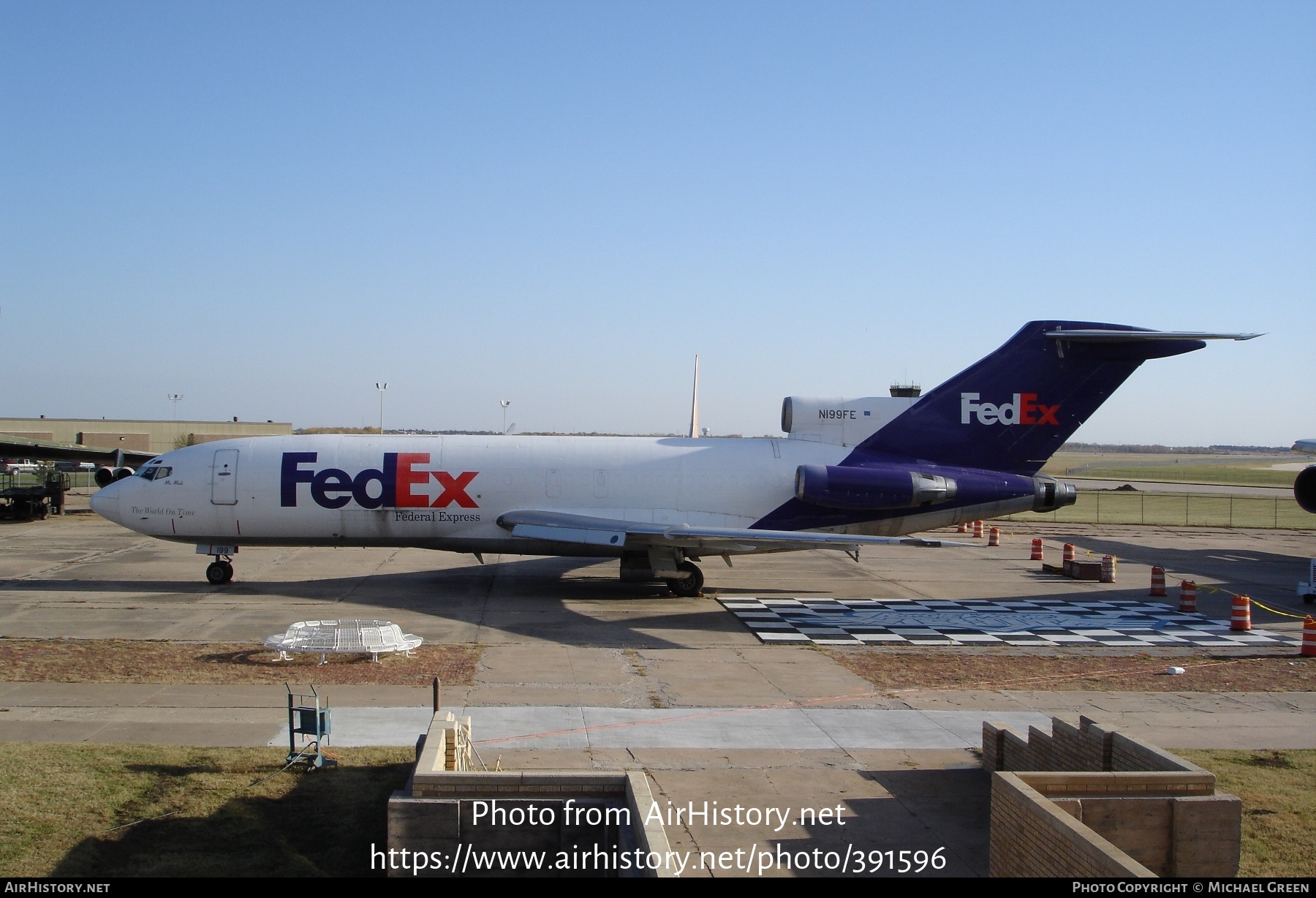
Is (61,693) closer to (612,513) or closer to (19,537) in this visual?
(612,513)

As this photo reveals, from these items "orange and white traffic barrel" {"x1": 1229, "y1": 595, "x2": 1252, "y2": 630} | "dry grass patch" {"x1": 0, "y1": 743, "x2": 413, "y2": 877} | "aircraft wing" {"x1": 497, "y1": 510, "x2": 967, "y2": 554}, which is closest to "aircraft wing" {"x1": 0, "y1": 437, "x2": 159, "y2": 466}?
"aircraft wing" {"x1": 497, "y1": 510, "x2": 967, "y2": 554}

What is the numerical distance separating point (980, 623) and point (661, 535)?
7182mm

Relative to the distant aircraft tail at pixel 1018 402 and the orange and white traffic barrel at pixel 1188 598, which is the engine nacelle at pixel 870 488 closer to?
the distant aircraft tail at pixel 1018 402

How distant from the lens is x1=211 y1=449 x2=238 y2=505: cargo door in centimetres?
2319

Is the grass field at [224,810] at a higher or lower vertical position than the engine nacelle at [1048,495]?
lower

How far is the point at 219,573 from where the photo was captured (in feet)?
77.3

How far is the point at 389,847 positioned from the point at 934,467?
18.5 meters

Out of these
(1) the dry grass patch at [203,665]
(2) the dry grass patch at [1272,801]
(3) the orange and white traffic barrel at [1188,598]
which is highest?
(3) the orange and white traffic barrel at [1188,598]

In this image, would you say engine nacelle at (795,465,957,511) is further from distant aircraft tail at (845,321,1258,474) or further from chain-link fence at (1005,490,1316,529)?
chain-link fence at (1005,490,1316,529)

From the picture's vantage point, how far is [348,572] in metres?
26.5

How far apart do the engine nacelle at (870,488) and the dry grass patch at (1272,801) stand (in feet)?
37.4

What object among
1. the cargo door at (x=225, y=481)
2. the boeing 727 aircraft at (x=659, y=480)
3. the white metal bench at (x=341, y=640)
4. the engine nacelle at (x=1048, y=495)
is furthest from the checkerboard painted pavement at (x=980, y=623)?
the cargo door at (x=225, y=481)

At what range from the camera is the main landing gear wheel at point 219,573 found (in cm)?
2355

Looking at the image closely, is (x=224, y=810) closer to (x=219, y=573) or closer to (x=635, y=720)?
(x=635, y=720)
